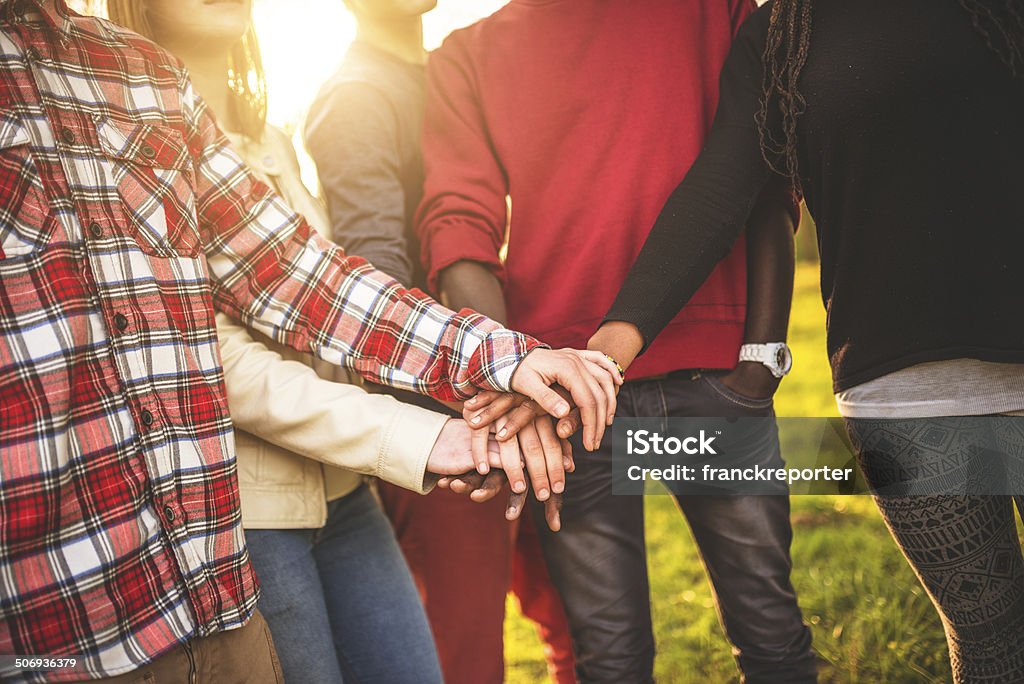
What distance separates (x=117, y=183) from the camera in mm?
1158

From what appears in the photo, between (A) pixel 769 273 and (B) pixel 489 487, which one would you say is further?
(A) pixel 769 273

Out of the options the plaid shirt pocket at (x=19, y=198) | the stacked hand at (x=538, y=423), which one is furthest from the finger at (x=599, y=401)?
the plaid shirt pocket at (x=19, y=198)

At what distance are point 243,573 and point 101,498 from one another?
26cm

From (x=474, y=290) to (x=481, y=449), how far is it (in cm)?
34

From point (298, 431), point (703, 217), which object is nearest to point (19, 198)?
point (298, 431)

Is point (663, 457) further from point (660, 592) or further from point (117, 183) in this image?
point (660, 592)

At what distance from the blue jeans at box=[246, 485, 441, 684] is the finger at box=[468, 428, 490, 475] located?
0.39 m

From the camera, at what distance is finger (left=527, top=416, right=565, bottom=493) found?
53.3 inches

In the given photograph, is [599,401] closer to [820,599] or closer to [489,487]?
[489,487]

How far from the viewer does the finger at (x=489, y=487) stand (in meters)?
1.34

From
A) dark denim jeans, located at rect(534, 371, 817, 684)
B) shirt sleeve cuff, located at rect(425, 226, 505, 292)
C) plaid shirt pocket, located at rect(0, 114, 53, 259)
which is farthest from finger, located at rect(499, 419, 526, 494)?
plaid shirt pocket, located at rect(0, 114, 53, 259)

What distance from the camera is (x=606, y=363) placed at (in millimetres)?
1319

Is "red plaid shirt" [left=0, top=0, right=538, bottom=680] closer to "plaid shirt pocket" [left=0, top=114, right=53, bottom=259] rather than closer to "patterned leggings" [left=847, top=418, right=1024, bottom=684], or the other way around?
"plaid shirt pocket" [left=0, top=114, right=53, bottom=259]

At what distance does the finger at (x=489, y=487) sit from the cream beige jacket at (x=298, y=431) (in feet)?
0.30
